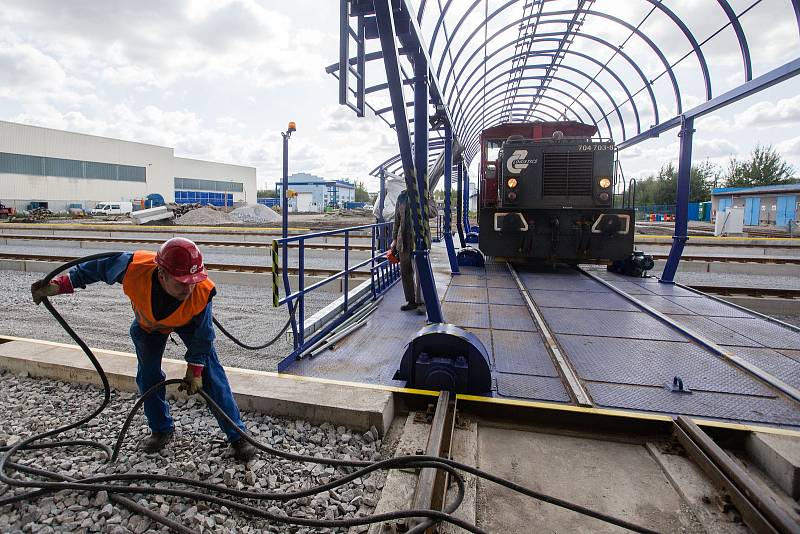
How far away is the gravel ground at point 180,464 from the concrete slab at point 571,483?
2.35ft

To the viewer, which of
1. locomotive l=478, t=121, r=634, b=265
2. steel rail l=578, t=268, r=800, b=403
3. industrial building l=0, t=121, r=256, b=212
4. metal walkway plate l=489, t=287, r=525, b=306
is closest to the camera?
steel rail l=578, t=268, r=800, b=403

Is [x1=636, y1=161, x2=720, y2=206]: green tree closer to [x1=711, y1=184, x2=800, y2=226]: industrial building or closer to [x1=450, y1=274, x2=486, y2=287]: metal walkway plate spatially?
[x1=711, y1=184, x2=800, y2=226]: industrial building

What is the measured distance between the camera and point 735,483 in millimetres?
2285

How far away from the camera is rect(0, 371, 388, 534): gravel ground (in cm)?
226

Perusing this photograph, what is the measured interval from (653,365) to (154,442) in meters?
4.09

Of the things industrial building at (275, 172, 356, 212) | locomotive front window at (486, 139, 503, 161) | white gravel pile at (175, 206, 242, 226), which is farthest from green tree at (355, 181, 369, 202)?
locomotive front window at (486, 139, 503, 161)

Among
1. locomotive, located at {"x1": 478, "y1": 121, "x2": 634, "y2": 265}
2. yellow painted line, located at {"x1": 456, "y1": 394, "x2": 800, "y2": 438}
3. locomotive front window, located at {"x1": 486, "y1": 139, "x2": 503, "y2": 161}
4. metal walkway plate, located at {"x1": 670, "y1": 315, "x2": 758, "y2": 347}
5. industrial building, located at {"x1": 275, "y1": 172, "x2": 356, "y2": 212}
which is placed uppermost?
industrial building, located at {"x1": 275, "y1": 172, "x2": 356, "y2": 212}

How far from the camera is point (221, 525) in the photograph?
2230mm

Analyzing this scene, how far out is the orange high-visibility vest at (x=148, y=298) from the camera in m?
2.60

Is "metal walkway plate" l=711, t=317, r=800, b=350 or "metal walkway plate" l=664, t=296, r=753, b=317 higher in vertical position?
"metal walkway plate" l=664, t=296, r=753, b=317

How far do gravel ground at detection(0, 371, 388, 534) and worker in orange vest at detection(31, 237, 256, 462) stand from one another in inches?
6.9

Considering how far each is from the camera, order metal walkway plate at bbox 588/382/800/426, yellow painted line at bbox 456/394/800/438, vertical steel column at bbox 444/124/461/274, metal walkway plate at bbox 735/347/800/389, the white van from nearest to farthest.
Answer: yellow painted line at bbox 456/394/800/438 → metal walkway plate at bbox 588/382/800/426 → metal walkway plate at bbox 735/347/800/389 → vertical steel column at bbox 444/124/461/274 → the white van

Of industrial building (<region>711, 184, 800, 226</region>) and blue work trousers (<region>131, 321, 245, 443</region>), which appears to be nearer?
blue work trousers (<region>131, 321, 245, 443</region>)

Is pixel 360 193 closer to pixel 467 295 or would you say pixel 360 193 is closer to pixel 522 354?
pixel 467 295
